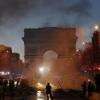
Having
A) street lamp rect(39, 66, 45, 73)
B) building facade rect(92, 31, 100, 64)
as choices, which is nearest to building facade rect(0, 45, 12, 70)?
street lamp rect(39, 66, 45, 73)

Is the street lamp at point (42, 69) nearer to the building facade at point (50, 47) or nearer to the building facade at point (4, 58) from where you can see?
the building facade at point (50, 47)

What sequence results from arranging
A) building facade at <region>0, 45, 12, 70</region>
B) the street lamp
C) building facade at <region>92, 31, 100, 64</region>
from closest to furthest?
building facade at <region>92, 31, 100, 64</region> < building facade at <region>0, 45, 12, 70</region> < the street lamp

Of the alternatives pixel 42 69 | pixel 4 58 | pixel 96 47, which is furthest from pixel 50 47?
pixel 96 47

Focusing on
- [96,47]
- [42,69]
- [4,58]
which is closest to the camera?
[96,47]

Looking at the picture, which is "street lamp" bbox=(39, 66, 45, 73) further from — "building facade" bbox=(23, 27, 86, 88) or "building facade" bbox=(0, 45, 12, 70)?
"building facade" bbox=(0, 45, 12, 70)

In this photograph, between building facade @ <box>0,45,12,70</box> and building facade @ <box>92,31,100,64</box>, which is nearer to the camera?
building facade @ <box>92,31,100,64</box>

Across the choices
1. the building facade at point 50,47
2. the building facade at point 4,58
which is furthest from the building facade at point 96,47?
the building facade at point 50,47

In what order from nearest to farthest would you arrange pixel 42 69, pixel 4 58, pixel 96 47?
pixel 96 47 → pixel 4 58 → pixel 42 69

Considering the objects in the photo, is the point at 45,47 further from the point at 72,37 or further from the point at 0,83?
the point at 0,83

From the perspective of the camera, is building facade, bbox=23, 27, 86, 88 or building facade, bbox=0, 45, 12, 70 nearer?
building facade, bbox=0, 45, 12, 70

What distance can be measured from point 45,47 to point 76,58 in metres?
17.5

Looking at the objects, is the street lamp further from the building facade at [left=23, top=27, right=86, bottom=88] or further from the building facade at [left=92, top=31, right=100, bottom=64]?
the building facade at [left=92, top=31, right=100, bottom=64]

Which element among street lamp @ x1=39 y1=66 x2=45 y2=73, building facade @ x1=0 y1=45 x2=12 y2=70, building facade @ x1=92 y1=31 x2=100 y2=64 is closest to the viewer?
building facade @ x1=92 y1=31 x2=100 y2=64

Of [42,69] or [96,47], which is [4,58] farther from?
[96,47]
